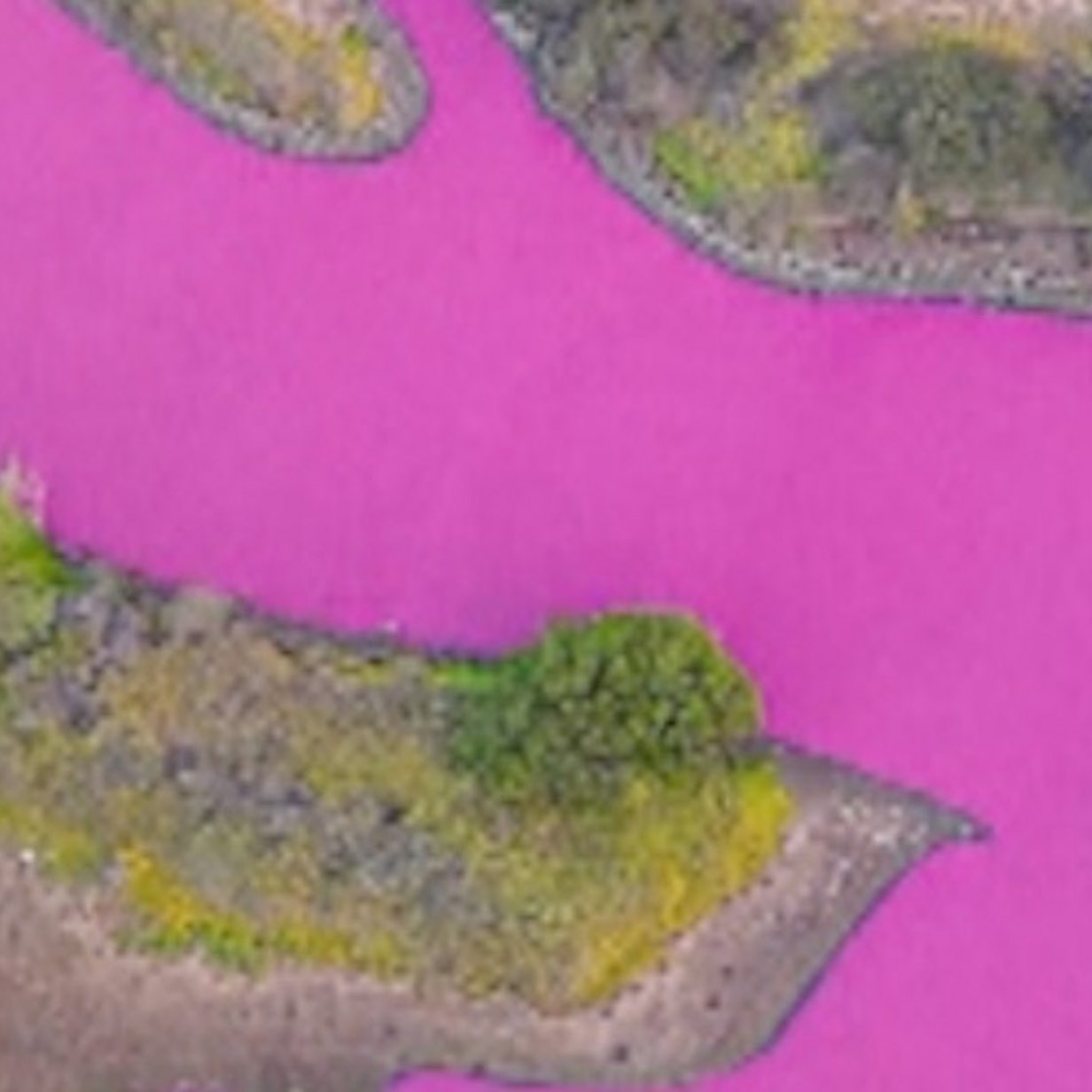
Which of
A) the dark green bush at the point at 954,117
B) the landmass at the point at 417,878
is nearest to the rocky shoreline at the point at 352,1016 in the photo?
the landmass at the point at 417,878

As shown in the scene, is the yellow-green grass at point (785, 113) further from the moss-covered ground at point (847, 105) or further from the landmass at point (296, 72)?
the landmass at point (296, 72)

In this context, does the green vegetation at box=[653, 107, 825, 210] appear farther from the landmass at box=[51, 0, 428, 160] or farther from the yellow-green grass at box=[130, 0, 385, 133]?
the yellow-green grass at box=[130, 0, 385, 133]

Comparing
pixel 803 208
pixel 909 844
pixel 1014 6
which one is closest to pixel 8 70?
pixel 803 208

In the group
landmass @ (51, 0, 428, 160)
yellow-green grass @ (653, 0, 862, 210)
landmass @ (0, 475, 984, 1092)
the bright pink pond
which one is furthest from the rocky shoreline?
landmass @ (51, 0, 428, 160)

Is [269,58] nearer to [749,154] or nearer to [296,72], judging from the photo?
[296,72]

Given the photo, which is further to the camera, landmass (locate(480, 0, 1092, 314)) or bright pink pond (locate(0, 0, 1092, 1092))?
landmass (locate(480, 0, 1092, 314))

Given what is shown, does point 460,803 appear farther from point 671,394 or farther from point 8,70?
point 8,70

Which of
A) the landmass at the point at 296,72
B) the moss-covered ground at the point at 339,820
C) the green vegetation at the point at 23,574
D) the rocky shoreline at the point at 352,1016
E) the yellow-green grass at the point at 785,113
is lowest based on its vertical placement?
the rocky shoreline at the point at 352,1016
